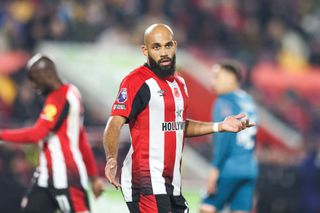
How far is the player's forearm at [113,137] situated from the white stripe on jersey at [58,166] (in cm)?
215

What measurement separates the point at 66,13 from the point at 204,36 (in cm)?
274

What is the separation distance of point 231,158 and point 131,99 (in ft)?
12.3

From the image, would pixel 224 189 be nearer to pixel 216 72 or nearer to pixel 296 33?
pixel 216 72

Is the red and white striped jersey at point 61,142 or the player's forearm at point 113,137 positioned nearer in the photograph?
the player's forearm at point 113,137

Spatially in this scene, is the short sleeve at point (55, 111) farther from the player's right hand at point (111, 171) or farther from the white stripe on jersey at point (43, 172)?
the player's right hand at point (111, 171)

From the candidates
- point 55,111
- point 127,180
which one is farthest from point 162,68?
point 55,111

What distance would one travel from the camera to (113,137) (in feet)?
23.6

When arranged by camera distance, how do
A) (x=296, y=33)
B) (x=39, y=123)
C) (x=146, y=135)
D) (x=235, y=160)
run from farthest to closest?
(x=296, y=33)
(x=235, y=160)
(x=39, y=123)
(x=146, y=135)

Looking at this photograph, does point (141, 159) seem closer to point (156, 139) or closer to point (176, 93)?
point (156, 139)

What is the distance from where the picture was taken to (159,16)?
1827 centimetres

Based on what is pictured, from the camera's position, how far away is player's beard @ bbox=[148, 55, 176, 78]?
7.37m

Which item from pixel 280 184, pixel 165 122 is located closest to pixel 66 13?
pixel 280 184

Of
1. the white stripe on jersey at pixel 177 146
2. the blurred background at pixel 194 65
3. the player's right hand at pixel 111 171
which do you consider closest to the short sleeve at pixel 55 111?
the white stripe on jersey at pixel 177 146

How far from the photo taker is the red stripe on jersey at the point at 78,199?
9.32 m
